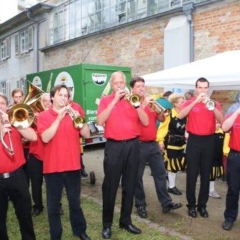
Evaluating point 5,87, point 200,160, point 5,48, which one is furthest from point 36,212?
point 5,48

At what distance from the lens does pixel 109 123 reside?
414 cm

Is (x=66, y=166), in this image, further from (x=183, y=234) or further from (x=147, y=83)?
(x=147, y=83)

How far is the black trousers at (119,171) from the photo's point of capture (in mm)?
4109

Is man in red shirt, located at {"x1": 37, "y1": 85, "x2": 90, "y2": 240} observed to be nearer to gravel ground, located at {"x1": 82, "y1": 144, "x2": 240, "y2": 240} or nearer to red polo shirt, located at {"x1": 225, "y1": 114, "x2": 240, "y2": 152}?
gravel ground, located at {"x1": 82, "y1": 144, "x2": 240, "y2": 240}

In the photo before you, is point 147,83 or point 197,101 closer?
point 197,101

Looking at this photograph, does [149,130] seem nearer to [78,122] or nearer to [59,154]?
[78,122]

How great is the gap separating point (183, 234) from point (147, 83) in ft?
11.5

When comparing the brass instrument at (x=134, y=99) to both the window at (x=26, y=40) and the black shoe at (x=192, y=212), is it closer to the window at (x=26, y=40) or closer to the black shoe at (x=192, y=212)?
the black shoe at (x=192, y=212)

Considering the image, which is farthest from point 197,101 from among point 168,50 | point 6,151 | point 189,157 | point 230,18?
point 168,50

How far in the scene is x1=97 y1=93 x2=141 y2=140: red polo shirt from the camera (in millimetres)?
4098

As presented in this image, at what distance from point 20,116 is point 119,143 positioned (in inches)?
48.6

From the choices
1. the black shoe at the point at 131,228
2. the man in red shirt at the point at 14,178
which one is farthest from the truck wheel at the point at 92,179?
the man in red shirt at the point at 14,178

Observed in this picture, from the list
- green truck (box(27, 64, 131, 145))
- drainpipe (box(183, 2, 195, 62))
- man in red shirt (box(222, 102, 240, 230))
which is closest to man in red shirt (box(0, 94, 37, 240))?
man in red shirt (box(222, 102, 240, 230))

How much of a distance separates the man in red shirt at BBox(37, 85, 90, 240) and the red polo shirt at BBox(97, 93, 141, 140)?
14.0 inches
